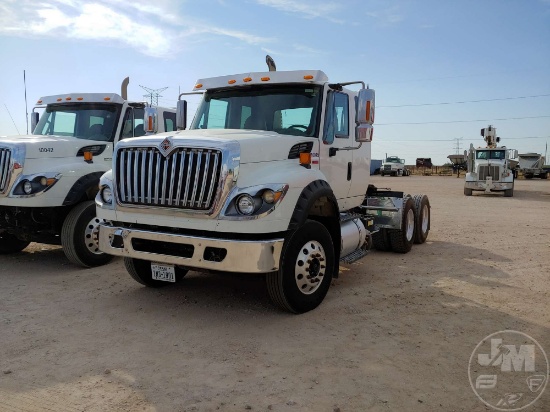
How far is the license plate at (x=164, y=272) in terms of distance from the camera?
528cm

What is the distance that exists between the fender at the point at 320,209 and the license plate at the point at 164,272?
1396 millimetres

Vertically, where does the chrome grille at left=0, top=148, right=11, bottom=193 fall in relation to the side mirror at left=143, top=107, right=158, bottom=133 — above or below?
below

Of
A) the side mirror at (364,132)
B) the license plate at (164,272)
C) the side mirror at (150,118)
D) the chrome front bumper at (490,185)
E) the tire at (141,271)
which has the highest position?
the side mirror at (150,118)

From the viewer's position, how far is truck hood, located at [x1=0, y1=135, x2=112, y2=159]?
284 inches

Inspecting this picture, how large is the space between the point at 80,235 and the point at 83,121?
2425 mm

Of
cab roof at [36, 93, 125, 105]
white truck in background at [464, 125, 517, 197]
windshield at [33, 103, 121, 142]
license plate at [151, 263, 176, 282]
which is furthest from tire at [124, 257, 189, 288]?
white truck in background at [464, 125, 517, 197]

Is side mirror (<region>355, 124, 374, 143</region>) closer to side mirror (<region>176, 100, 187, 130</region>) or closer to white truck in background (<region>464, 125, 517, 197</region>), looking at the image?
side mirror (<region>176, 100, 187, 130</region>)

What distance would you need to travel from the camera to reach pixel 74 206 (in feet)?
24.6

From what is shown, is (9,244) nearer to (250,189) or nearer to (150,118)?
(150,118)

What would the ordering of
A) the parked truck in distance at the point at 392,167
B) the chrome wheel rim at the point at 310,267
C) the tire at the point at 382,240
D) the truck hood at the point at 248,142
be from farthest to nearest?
the parked truck in distance at the point at 392,167
the tire at the point at 382,240
the chrome wheel rim at the point at 310,267
the truck hood at the point at 248,142

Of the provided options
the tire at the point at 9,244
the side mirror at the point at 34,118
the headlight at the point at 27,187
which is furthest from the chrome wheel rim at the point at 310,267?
the side mirror at the point at 34,118

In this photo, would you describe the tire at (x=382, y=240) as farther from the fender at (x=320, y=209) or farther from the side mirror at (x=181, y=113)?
the side mirror at (x=181, y=113)

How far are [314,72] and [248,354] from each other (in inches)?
141

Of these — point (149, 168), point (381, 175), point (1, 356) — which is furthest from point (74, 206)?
point (381, 175)
